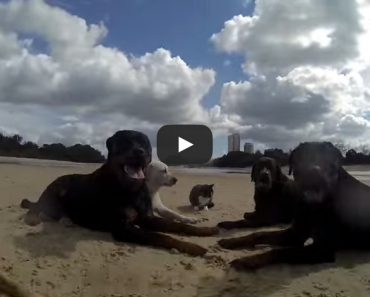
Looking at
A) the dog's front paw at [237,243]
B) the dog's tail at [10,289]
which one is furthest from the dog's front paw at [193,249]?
the dog's tail at [10,289]

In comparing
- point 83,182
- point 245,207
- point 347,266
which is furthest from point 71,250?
point 245,207

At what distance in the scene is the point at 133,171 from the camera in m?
7.21

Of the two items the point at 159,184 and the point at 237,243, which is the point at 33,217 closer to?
the point at 159,184

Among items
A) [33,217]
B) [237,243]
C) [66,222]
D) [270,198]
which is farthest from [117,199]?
[270,198]

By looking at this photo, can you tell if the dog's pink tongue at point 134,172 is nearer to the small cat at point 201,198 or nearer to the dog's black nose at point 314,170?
the dog's black nose at point 314,170

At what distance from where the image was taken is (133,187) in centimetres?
710

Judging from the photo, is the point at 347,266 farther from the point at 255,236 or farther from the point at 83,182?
the point at 83,182

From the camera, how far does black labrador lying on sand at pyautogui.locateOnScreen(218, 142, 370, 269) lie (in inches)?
242

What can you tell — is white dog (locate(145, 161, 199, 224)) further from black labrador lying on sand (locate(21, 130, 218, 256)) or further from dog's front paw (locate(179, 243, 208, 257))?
dog's front paw (locate(179, 243, 208, 257))

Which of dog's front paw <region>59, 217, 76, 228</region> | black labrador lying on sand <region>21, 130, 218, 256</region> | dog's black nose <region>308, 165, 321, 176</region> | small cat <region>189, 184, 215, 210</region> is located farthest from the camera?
small cat <region>189, 184, 215, 210</region>

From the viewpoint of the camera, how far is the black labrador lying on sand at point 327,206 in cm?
614

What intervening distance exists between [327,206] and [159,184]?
3.95m

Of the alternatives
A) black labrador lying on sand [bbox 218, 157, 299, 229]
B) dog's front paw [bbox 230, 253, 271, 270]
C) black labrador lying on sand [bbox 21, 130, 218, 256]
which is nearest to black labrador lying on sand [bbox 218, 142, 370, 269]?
dog's front paw [bbox 230, 253, 271, 270]

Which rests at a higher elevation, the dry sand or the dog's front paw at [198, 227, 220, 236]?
the dog's front paw at [198, 227, 220, 236]
